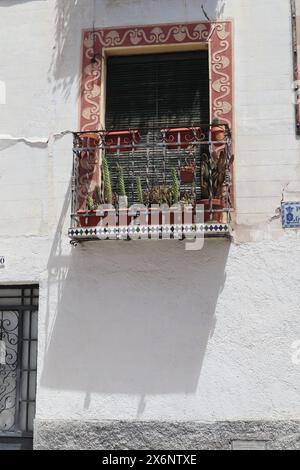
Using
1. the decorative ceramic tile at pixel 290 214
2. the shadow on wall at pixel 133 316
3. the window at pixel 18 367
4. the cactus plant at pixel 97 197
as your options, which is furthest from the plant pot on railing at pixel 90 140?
the decorative ceramic tile at pixel 290 214

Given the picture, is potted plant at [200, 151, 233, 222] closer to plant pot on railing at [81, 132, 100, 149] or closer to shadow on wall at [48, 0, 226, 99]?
plant pot on railing at [81, 132, 100, 149]

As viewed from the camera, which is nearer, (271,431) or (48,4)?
(271,431)

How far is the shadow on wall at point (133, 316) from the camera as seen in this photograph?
6922 millimetres

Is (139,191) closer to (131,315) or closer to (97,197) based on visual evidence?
(97,197)

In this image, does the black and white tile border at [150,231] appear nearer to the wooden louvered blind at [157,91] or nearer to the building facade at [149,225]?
the building facade at [149,225]

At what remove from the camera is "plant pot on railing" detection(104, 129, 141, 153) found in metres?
7.34

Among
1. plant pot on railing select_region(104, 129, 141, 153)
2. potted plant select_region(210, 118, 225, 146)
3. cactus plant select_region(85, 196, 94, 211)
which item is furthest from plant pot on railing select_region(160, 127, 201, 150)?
cactus plant select_region(85, 196, 94, 211)

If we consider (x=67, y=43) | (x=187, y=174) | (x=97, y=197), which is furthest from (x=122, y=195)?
(x=67, y=43)

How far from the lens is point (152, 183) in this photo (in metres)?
7.31

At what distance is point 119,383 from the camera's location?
695 centimetres

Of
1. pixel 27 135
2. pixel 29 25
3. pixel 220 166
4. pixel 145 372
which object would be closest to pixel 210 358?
pixel 145 372

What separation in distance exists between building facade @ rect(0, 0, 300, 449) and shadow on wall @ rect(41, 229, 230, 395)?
0.01 meters

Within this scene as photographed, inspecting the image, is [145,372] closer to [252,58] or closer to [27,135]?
[27,135]

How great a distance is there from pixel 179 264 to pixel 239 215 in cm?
80
